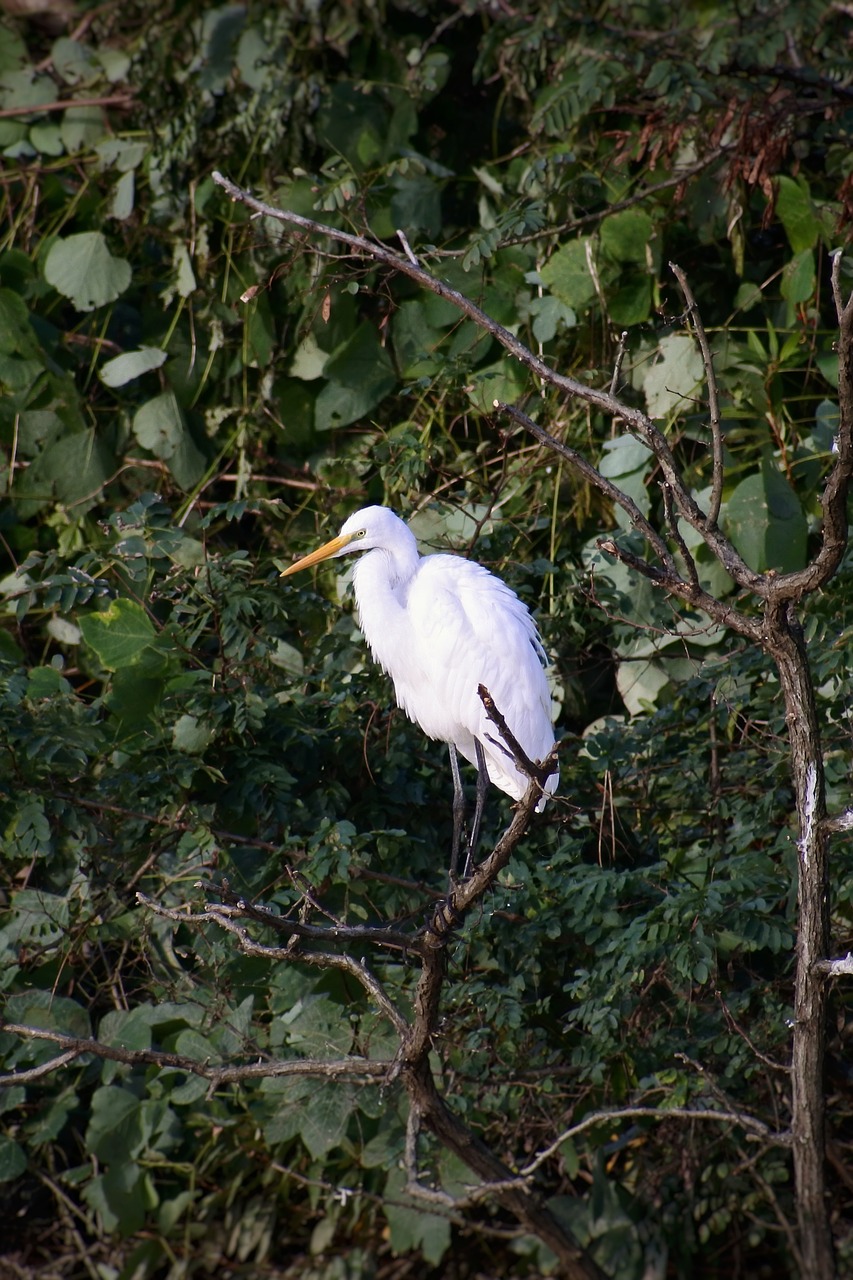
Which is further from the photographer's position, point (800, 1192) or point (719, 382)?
point (719, 382)

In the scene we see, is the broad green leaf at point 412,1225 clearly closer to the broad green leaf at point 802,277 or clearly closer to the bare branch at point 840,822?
the bare branch at point 840,822

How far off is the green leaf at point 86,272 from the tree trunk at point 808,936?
2.28 metres

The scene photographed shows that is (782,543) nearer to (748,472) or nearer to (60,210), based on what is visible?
(748,472)

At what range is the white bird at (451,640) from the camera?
2262mm

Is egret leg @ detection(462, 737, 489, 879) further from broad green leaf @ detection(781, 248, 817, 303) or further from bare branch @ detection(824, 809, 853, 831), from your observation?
broad green leaf @ detection(781, 248, 817, 303)

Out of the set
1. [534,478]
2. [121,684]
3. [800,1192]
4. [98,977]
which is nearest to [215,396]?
[534,478]

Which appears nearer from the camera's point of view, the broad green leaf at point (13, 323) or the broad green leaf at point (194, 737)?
the broad green leaf at point (194, 737)

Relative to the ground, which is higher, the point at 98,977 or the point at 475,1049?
the point at 475,1049

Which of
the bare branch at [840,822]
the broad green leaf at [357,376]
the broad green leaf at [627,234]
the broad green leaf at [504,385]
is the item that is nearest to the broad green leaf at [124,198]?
the broad green leaf at [357,376]

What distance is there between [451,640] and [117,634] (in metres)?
0.62

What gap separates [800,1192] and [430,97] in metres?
2.62

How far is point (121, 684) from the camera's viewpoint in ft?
8.04

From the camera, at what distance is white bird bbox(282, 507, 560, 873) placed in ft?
7.42

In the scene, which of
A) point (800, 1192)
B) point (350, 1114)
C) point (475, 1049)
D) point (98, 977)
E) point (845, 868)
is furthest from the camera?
point (98, 977)
